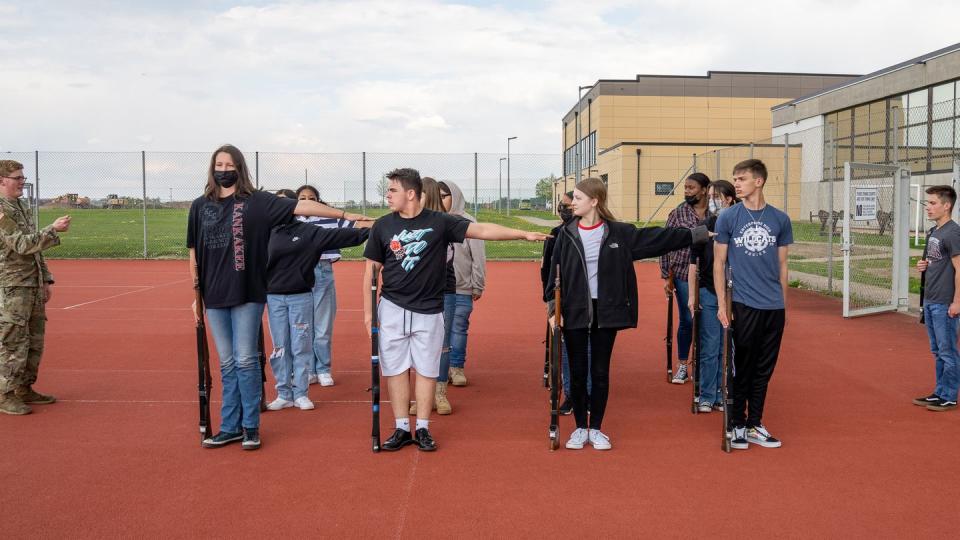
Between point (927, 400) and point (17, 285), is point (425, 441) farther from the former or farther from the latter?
point (927, 400)

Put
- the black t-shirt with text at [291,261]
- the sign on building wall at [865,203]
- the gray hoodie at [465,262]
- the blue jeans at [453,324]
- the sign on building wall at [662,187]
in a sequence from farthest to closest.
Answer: the sign on building wall at [662,187] → the sign on building wall at [865,203] → the gray hoodie at [465,262] → the blue jeans at [453,324] → the black t-shirt with text at [291,261]

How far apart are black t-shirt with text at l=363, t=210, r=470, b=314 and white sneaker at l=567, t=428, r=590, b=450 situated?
1.26 metres

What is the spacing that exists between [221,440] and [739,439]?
138 inches

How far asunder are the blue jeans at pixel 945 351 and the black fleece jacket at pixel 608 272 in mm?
2562

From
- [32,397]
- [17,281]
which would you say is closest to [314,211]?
[17,281]

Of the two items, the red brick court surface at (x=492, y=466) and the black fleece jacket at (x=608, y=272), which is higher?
the black fleece jacket at (x=608, y=272)

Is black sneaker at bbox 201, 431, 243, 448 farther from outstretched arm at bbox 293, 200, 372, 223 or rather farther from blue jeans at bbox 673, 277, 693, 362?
blue jeans at bbox 673, 277, 693, 362

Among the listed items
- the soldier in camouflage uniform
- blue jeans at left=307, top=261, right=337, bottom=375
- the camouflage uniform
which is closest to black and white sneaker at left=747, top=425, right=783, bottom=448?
blue jeans at left=307, top=261, right=337, bottom=375

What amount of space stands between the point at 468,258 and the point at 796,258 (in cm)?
1637

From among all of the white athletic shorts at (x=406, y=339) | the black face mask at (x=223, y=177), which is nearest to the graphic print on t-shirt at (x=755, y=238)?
the white athletic shorts at (x=406, y=339)

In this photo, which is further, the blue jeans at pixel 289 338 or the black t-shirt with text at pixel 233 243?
the blue jeans at pixel 289 338

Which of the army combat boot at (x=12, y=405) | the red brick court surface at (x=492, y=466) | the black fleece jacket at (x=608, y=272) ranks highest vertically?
the black fleece jacket at (x=608, y=272)

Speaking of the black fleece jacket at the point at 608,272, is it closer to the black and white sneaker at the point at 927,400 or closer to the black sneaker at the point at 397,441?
the black sneaker at the point at 397,441

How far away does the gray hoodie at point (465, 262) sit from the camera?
647 cm
